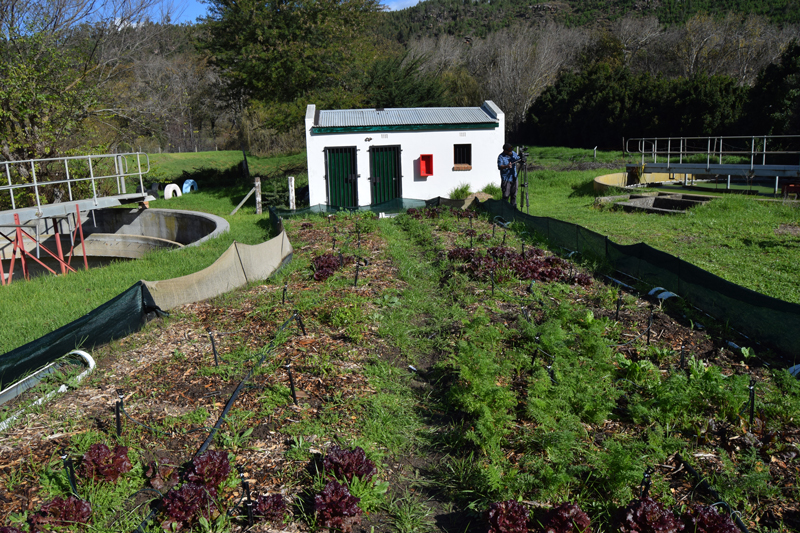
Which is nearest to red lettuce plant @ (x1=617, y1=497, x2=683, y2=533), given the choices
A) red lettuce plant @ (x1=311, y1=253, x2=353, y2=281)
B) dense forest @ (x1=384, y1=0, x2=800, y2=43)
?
red lettuce plant @ (x1=311, y1=253, x2=353, y2=281)

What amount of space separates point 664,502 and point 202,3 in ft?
97.5

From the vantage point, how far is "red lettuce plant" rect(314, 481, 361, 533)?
3.47 meters

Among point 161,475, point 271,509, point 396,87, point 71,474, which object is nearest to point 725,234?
point 271,509

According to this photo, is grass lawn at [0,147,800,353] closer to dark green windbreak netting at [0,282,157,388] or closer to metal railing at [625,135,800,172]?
dark green windbreak netting at [0,282,157,388]

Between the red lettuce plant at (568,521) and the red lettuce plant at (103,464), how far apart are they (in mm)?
2893

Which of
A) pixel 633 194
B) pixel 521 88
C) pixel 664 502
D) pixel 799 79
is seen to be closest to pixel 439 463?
pixel 664 502

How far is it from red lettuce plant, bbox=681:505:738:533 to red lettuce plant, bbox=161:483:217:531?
2.91 meters

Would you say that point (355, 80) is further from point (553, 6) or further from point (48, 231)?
point (553, 6)

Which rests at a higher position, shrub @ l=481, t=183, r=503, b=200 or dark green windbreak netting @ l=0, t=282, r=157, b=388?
shrub @ l=481, t=183, r=503, b=200

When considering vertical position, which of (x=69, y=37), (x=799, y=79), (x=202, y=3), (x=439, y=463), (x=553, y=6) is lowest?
(x=439, y=463)

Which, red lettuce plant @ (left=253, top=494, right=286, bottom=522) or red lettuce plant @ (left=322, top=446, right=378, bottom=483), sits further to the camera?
red lettuce plant @ (left=322, top=446, right=378, bottom=483)

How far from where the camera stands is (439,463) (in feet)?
14.1

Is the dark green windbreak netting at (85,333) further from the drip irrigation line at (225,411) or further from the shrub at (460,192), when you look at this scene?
the shrub at (460,192)

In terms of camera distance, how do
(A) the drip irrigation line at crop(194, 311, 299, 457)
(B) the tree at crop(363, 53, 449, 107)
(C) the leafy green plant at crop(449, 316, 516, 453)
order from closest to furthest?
(C) the leafy green plant at crop(449, 316, 516, 453) < (A) the drip irrigation line at crop(194, 311, 299, 457) < (B) the tree at crop(363, 53, 449, 107)
